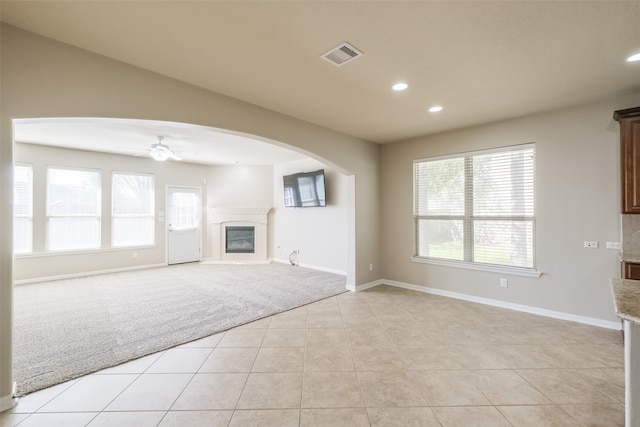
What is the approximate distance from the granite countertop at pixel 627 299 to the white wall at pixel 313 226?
4022 millimetres

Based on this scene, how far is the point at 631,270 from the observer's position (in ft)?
8.82

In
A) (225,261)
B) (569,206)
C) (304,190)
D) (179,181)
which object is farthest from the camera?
(225,261)

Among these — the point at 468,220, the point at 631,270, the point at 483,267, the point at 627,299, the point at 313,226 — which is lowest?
the point at 483,267

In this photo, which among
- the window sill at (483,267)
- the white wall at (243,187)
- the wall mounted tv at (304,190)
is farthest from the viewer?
the white wall at (243,187)

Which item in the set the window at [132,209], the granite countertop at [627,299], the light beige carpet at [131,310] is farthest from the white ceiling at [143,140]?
the granite countertop at [627,299]

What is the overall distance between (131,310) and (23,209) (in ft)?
12.2

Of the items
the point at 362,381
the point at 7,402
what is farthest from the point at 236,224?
the point at 362,381

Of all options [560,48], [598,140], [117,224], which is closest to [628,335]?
[560,48]

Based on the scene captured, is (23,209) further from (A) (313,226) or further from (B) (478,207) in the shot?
(B) (478,207)

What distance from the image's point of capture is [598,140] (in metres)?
3.18

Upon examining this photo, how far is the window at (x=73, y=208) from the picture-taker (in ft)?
17.8

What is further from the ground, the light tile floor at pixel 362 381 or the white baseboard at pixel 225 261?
the white baseboard at pixel 225 261

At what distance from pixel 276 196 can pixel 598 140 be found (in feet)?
21.5

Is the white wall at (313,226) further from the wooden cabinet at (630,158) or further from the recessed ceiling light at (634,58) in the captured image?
the recessed ceiling light at (634,58)
